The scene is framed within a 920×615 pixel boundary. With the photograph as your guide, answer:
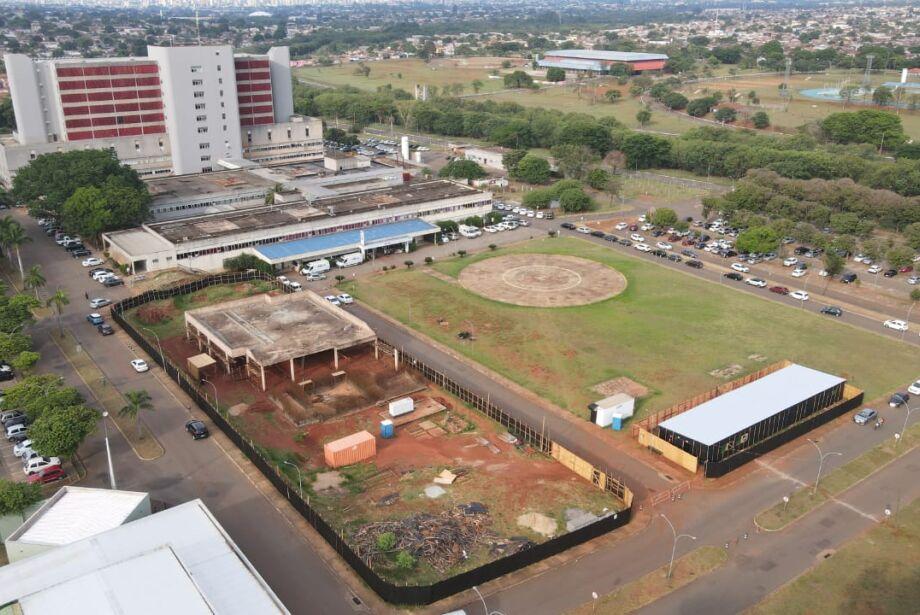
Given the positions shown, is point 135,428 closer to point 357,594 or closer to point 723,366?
point 357,594

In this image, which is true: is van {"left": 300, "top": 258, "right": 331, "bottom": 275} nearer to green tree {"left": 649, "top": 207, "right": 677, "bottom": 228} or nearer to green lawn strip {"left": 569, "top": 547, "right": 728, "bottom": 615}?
green tree {"left": 649, "top": 207, "right": 677, "bottom": 228}

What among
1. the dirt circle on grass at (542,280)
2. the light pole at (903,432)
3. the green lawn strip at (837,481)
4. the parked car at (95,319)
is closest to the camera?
the green lawn strip at (837,481)

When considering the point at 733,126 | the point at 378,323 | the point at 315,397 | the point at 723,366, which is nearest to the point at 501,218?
the point at 378,323

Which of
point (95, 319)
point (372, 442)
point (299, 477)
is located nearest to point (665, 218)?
point (372, 442)

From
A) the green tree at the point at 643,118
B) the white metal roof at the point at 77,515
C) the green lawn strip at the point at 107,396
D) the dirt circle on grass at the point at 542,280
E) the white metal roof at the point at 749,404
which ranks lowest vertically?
the green lawn strip at the point at 107,396

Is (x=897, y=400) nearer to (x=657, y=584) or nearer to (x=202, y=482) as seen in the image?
(x=657, y=584)

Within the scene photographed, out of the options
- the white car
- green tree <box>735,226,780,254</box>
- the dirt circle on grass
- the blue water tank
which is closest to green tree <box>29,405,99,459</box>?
the white car

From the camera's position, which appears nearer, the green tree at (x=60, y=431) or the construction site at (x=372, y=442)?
the construction site at (x=372, y=442)

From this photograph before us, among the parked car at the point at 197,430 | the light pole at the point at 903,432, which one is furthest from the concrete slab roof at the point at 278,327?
the light pole at the point at 903,432

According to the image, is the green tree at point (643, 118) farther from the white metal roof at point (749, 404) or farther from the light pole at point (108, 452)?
the light pole at point (108, 452)
